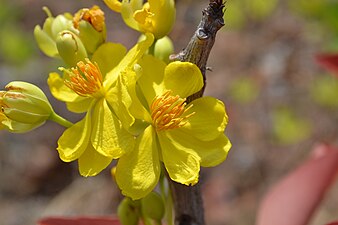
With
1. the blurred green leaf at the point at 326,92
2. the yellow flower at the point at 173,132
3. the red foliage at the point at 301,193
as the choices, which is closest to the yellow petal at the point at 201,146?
the yellow flower at the point at 173,132

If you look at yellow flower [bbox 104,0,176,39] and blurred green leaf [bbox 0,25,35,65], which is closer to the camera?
yellow flower [bbox 104,0,176,39]

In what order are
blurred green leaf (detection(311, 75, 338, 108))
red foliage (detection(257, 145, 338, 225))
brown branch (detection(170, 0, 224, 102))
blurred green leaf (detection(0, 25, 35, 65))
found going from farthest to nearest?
blurred green leaf (detection(0, 25, 35, 65)), blurred green leaf (detection(311, 75, 338, 108)), red foliage (detection(257, 145, 338, 225)), brown branch (detection(170, 0, 224, 102))

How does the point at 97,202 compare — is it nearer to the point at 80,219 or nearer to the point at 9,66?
the point at 9,66

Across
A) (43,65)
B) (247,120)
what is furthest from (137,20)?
(43,65)

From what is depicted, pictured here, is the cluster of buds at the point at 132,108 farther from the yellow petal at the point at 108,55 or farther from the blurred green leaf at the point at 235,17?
the blurred green leaf at the point at 235,17

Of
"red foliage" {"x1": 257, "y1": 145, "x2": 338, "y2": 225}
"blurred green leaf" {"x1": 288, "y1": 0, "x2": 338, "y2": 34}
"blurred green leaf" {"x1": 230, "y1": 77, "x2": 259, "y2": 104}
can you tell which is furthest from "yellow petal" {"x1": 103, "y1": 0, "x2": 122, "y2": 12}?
"blurred green leaf" {"x1": 230, "y1": 77, "x2": 259, "y2": 104}

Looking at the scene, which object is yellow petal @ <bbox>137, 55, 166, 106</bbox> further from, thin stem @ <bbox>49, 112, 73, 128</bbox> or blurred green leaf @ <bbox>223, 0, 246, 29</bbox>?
blurred green leaf @ <bbox>223, 0, 246, 29</bbox>

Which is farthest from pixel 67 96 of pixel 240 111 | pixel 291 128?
pixel 240 111
